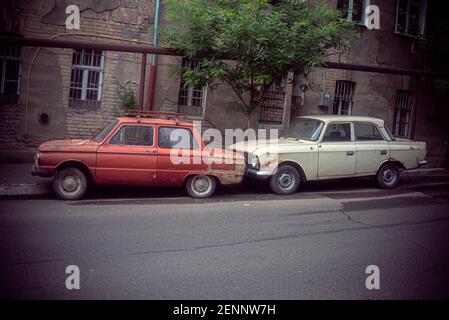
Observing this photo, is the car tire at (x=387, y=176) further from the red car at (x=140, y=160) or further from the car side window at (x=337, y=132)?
the red car at (x=140, y=160)

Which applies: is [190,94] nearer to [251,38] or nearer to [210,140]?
[210,140]

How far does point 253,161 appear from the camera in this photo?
29.6ft

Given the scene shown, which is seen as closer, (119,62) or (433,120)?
(119,62)

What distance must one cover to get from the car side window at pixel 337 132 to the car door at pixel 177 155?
129 inches

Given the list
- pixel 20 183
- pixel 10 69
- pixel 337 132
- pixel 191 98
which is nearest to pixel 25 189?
pixel 20 183

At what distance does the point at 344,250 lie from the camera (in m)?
5.73

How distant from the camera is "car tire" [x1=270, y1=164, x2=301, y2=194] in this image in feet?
30.6

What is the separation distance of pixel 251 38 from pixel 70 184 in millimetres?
5048

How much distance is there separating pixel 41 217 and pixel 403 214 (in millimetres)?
6584


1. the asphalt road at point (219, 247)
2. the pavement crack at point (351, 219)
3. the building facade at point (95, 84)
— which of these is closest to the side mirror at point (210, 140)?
the building facade at point (95, 84)

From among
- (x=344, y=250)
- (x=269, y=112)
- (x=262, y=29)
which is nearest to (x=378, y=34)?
(x=269, y=112)

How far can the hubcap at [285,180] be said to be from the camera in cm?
938

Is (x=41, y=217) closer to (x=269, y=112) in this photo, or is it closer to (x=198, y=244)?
(x=198, y=244)

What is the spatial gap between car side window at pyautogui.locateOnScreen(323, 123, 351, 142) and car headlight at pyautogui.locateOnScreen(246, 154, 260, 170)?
1.88m
